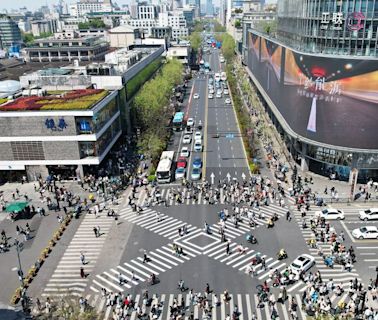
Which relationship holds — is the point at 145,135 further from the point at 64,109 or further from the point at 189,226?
the point at 189,226

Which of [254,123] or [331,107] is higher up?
[331,107]

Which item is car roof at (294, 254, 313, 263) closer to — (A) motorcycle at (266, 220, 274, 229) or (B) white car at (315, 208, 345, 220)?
(A) motorcycle at (266, 220, 274, 229)

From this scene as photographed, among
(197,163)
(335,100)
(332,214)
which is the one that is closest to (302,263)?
(332,214)

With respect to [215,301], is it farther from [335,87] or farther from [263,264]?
[335,87]

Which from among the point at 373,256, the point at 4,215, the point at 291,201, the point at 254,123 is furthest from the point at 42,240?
the point at 254,123

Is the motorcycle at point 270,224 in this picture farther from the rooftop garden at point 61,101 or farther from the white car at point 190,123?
the white car at point 190,123

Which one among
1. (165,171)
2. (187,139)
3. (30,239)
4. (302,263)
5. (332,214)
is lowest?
(30,239)

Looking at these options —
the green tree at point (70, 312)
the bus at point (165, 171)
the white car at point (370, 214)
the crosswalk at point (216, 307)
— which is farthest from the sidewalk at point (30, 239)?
the white car at point (370, 214)
